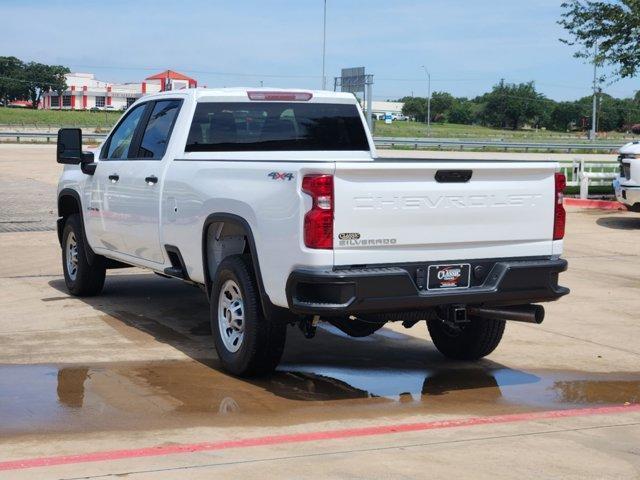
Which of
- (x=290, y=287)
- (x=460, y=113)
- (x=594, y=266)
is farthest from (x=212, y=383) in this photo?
(x=460, y=113)

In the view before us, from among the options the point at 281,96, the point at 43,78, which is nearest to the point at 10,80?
the point at 43,78

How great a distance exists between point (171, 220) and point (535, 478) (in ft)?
13.3

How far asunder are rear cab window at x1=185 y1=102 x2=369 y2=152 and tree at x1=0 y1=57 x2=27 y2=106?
141 metres

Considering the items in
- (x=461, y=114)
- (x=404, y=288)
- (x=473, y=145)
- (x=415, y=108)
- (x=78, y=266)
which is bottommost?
(x=78, y=266)

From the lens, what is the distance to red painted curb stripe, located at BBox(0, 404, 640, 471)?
533 cm

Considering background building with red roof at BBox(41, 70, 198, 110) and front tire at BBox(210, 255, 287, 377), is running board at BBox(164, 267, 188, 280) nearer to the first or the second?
front tire at BBox(210, 255, 287, 377)

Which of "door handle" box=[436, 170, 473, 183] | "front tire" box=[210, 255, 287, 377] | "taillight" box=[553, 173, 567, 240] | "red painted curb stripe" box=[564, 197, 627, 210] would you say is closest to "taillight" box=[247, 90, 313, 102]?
"front tire" box=[210, 255, 287, 377]

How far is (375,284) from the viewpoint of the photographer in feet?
21.1

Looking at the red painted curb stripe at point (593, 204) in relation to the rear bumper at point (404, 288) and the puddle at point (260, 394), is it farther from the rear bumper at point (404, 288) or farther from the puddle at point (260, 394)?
the rear bumper at point (404, 288)

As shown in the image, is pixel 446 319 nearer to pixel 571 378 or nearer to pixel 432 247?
pixel 432 247

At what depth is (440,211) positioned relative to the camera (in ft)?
22.2

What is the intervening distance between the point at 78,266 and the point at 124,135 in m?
1.61

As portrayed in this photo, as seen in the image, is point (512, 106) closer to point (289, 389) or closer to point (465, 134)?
point (465, 134)

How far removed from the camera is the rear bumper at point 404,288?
6371 millimetres
